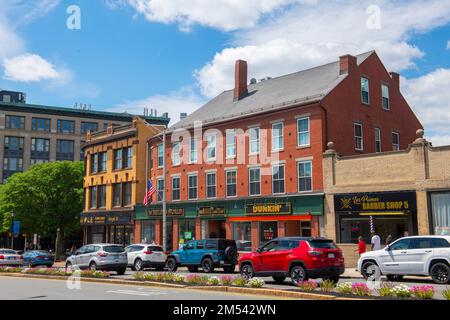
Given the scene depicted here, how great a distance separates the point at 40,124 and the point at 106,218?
42.3m

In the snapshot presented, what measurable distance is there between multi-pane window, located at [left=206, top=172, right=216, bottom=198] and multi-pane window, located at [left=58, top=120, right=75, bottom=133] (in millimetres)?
53534

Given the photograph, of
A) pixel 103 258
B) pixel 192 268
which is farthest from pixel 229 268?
pixel 103 258

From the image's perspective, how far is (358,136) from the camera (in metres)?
36.4

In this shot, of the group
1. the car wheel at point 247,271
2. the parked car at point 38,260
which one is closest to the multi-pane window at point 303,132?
the car wheel at point 247,271

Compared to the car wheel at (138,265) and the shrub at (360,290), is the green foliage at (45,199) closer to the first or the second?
the car wheel at (138,265)

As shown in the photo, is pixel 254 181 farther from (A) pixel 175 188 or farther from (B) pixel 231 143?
(A) pixel 175 188

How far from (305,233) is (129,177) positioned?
19.8 meters

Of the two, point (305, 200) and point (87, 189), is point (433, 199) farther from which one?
point (87, 189)

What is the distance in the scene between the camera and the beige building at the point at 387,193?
27.2 m

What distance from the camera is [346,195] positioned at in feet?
101

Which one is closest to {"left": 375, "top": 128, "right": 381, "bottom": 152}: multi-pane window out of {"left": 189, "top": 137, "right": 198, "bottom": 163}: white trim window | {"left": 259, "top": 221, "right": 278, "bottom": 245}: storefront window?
{"left": 259, "top": 221, "right": 278, "bottom": 245}: storefront window

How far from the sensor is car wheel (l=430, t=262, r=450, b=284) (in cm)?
1894
